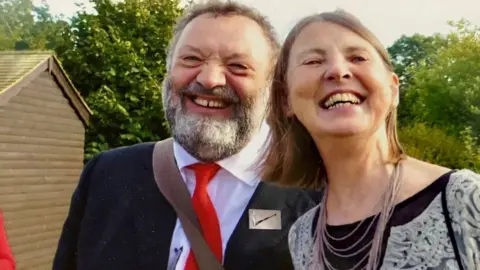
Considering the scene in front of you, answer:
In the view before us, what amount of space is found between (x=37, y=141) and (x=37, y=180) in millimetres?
740

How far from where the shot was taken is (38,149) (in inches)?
462

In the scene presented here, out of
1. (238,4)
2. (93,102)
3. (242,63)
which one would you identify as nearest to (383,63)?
(242,63)

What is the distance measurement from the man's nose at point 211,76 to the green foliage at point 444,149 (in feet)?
30.9

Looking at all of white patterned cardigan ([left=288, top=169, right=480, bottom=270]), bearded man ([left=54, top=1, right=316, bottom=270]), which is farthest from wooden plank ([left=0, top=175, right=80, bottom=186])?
white patterned cardigan ([left=288, top=169, right=480, bottom=270])

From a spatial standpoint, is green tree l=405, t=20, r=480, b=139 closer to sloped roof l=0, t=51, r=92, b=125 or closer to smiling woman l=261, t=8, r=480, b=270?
sloped roof l=0, t=51, r=92, b=125

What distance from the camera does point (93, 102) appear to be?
1538cm

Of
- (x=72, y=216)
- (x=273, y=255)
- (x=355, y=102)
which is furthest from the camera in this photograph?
(x=72, y=216)

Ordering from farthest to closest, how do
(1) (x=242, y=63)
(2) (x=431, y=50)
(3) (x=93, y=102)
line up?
(2) (x=431, y=50) < (3) (x=93, y=102) < (1) (x=242, y=63)

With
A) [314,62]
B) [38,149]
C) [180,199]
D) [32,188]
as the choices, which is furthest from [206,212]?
[38,149]

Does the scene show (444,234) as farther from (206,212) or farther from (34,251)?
(34,251)

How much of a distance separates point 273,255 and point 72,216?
2.55ft

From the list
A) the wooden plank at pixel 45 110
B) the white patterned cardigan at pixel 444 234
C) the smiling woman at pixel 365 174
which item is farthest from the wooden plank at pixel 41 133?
the white patterned cardigan at pixel 444 234

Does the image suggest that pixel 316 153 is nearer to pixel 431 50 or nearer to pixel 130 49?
pixel 130 49

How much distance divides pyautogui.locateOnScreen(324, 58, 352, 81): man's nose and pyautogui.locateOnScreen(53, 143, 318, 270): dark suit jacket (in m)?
0.83
